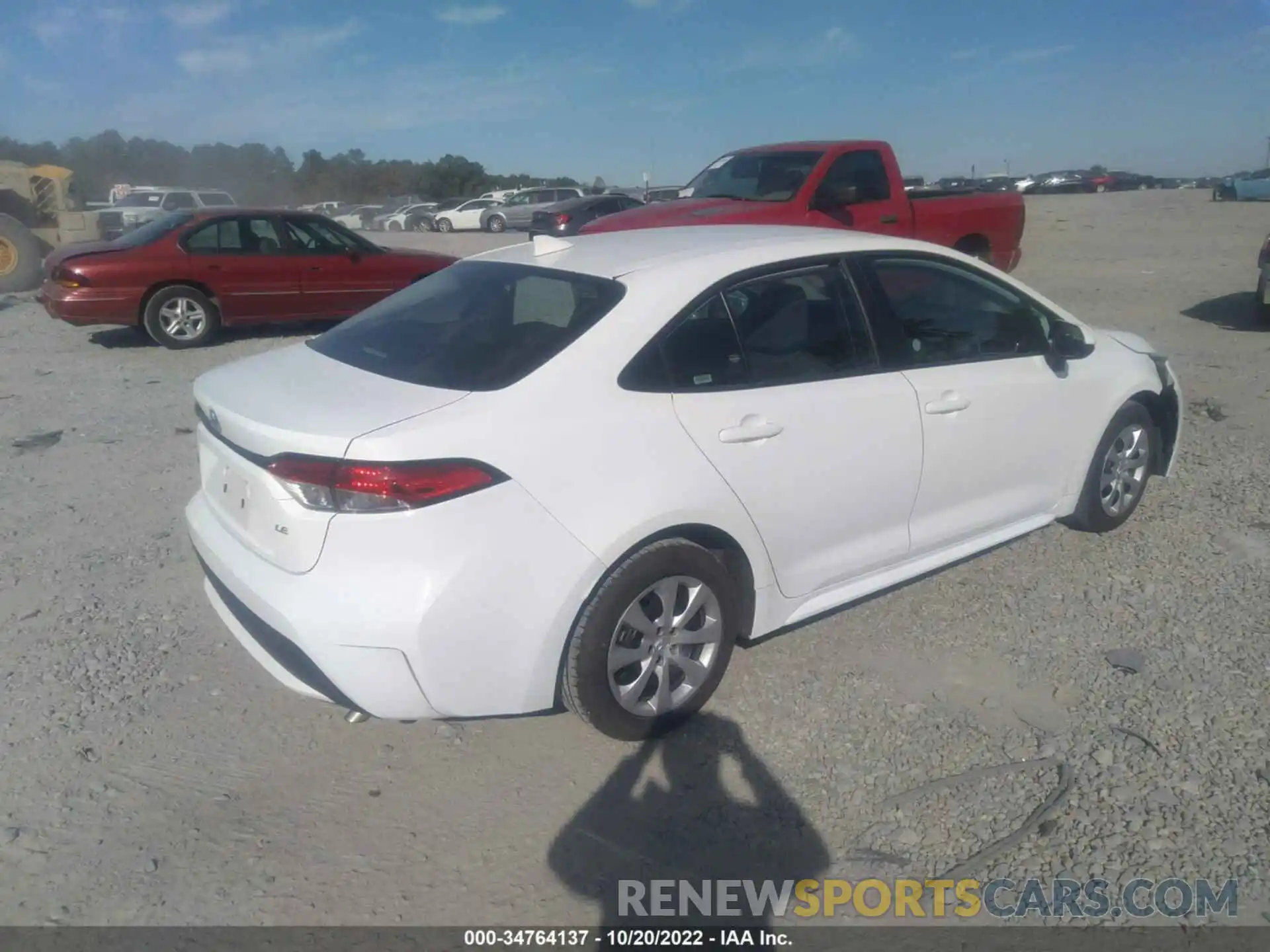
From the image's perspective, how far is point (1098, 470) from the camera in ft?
15.8

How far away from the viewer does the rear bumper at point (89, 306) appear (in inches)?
396

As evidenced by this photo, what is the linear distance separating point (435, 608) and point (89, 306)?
9.05 metres

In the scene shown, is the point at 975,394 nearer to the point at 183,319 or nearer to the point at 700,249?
the point at 700,249

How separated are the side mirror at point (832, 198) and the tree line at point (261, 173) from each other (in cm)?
5184

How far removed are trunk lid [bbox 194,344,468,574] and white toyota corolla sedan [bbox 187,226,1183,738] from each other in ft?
0.04

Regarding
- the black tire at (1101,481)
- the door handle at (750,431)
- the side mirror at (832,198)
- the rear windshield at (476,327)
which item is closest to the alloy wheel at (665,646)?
the door handle at (750,431)

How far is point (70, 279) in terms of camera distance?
10102 millimetres

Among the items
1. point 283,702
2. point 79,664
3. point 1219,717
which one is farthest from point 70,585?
point 1219,717

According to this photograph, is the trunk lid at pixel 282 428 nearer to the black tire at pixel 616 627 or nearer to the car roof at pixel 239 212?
the black tire at pixel 616 627

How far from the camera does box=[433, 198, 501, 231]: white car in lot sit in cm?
3831

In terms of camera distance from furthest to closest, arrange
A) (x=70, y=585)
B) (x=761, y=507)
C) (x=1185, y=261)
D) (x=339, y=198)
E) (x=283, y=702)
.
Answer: (x=339, y=198) < (x=1185, y=261) < (x=70, y=585) < (x=283, y=702) < (x=761, y=507)

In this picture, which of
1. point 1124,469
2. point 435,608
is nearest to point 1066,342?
point 1124,469

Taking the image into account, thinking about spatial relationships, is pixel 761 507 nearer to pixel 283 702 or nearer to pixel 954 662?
pixel 954 662

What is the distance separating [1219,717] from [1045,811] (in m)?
0.93
